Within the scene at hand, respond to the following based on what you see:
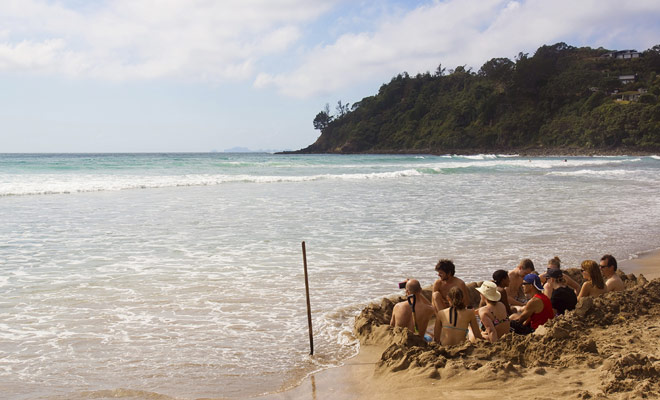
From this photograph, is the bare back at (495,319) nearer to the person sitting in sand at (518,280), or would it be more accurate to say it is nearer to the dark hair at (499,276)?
the dark hair at (499,276)

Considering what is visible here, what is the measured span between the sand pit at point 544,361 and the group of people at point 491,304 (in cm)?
25

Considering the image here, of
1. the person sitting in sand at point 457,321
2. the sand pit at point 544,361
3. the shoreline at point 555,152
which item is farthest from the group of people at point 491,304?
the shoreline at point 555,152

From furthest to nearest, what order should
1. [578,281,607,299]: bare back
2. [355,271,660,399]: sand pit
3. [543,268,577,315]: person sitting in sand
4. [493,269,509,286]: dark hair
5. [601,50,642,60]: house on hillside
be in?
1. [601,50,642,60]: house on hillside
2. [578,281,607,299]: bare back
3. [493,269,509,286]: dark hair
4. [543,268,577,315]: person sitting in sand
5. [355,271,660,399]: sand pit

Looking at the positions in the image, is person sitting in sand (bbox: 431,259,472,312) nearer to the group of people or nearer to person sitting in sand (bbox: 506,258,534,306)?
the group of people

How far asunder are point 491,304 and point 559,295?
1106mm

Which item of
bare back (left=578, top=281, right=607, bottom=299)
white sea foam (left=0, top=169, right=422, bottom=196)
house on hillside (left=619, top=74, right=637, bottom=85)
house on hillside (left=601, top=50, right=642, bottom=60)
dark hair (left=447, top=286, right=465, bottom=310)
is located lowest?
bare back (left=578, top=281, right=607, bottom=299)

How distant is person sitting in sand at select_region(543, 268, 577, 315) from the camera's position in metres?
5.86

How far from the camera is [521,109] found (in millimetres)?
107812

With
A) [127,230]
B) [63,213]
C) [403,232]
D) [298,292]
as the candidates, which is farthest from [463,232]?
[63,213]

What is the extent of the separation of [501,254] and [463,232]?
231 cm

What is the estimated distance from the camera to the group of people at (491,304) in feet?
16.6

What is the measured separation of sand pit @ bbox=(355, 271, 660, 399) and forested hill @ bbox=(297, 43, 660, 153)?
8966cm

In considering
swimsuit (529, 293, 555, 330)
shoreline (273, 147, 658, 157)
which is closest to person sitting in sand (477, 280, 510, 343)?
swimsuit (529, 293, 555, 330)

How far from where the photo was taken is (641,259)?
30.3 feet
